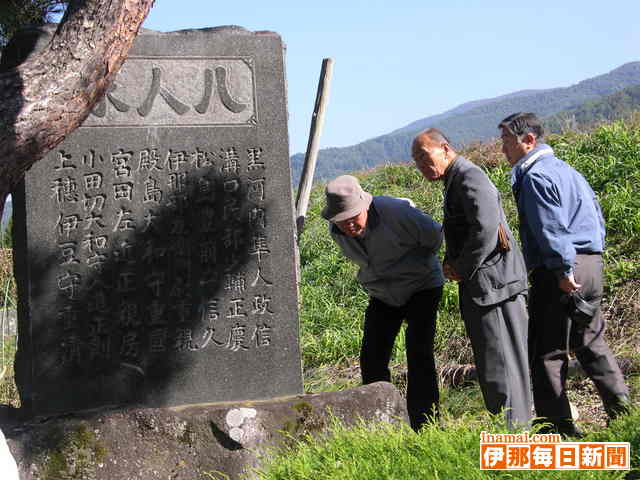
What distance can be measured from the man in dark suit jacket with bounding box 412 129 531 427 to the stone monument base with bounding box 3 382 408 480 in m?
0.66

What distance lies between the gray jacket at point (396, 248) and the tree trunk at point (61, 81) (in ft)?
4.86

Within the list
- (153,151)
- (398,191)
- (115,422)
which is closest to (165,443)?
(115,422)

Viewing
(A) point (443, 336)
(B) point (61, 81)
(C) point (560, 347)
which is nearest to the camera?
(B) point (61, 81)

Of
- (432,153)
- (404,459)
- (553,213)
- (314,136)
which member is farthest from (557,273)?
(314,136)

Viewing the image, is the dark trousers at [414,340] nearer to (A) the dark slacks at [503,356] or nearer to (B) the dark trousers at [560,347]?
(A) the dark slacks at [503,356]

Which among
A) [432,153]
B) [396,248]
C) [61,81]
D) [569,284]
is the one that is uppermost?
[61,81]

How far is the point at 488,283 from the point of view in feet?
12.2

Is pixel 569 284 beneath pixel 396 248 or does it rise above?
beneath

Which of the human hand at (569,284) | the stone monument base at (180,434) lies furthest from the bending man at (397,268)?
the human hand at (569,284)

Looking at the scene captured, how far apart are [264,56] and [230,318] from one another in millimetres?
1450

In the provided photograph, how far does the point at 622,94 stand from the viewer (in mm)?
73438

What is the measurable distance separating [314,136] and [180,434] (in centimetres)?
366

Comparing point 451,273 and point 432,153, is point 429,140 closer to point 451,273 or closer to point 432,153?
point 432,153

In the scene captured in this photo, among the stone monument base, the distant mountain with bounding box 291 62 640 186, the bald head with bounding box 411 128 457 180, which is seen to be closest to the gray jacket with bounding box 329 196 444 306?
the bald head with bounding box 411 128 457 180
